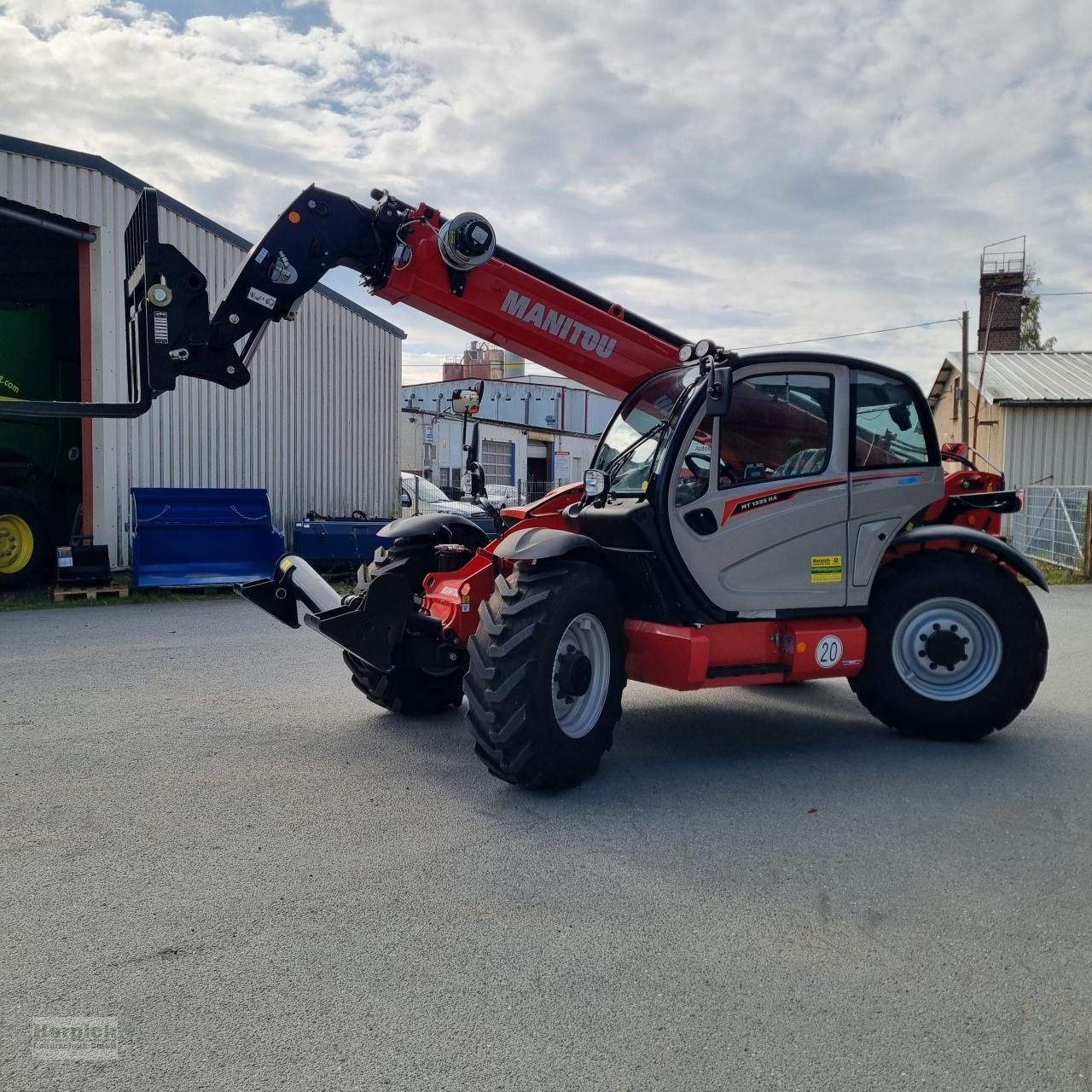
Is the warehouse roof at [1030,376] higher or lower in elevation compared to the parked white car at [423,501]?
higher

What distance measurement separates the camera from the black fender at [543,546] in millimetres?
5280

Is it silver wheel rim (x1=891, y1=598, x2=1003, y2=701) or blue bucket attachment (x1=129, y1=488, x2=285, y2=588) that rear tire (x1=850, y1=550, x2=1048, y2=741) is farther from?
blue bucket attachment (x1=129, y1=488, x2=285, y2=588)

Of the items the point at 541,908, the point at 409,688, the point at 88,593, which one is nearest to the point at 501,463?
the point at 88,593

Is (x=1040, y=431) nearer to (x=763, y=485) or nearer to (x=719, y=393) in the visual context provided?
(x=763, y=485)

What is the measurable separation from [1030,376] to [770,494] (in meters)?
25.7

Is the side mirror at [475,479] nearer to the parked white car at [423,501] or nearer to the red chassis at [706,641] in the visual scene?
the red chassis at [706,641]

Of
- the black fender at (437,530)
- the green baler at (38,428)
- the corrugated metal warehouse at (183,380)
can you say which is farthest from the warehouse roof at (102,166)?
the black fender at (437,530)

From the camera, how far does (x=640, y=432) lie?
6.25 meters

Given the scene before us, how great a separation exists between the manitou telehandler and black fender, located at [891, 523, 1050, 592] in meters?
0.02

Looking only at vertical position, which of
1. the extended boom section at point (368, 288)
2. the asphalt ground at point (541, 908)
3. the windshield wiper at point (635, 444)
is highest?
Answer: the extended boom section at point (368, 288)

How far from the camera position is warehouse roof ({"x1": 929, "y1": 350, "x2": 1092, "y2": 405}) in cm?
2608

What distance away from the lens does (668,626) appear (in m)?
→ 5.70

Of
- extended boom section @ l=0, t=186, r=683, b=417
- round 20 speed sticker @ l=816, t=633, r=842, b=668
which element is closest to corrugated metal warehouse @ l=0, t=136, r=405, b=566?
extended boom section @ l=0, t=186, r=683, b=417

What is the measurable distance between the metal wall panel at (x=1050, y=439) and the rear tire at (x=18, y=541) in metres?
23.0
